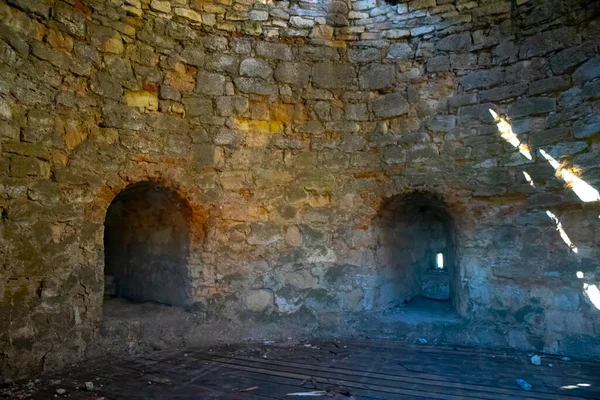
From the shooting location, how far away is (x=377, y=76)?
4664 millimetres

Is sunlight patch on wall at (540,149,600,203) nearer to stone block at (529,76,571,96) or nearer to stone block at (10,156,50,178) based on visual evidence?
stone block at (529,76,571,96)

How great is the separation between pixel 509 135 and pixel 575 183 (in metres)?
0.72

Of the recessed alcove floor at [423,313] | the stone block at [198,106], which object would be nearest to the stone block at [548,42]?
the recessed alcove floor at [423,313]

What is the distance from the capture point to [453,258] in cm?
462

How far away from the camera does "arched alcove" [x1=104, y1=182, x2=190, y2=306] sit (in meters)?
4.33

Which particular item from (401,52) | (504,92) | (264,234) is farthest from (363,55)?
(264,234)

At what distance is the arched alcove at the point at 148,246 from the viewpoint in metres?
4.33

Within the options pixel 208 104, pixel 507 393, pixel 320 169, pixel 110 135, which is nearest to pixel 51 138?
pixel 110 135

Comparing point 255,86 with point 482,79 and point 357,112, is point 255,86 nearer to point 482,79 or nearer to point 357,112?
point 357,112

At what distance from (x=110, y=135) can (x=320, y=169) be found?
2.10m

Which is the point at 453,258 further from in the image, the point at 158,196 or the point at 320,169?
the point at 158,196

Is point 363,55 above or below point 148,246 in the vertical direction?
above

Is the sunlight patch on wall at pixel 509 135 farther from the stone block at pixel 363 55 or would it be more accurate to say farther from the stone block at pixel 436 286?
the stone block at pixel 436 286

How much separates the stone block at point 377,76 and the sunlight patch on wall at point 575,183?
1.69 metres
